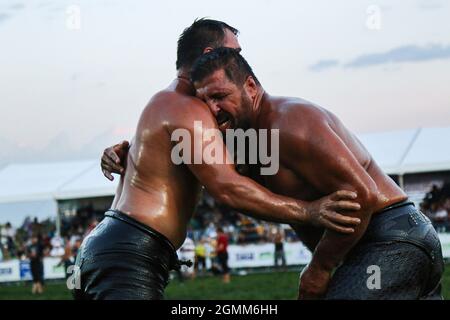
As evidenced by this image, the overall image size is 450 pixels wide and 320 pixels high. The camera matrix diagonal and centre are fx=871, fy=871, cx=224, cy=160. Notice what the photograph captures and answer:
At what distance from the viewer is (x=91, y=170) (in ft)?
87.3

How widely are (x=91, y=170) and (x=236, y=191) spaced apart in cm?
2265

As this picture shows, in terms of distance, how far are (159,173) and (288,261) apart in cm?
1742

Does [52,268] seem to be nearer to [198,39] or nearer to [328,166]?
[198,39]

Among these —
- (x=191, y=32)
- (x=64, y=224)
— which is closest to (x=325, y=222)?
(x=191, y=32)

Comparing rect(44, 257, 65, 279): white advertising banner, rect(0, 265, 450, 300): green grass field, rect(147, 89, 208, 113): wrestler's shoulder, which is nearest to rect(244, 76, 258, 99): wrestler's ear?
rect(147, 89, 208, 113): wrestler's shoulder

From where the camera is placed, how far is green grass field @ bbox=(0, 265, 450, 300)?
1528 cm

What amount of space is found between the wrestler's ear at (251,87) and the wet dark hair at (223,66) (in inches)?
0.9

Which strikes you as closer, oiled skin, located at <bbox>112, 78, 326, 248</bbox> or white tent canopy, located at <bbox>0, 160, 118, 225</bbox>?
oiled skin, located at <bbox>112, 78, 326, 248</bbox>

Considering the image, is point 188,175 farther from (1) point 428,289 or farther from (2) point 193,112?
(1) point 428,289

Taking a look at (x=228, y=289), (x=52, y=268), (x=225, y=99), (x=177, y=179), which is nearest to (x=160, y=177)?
(x=177, y=179)

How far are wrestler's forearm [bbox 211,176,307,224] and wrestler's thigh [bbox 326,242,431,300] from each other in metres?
0.38

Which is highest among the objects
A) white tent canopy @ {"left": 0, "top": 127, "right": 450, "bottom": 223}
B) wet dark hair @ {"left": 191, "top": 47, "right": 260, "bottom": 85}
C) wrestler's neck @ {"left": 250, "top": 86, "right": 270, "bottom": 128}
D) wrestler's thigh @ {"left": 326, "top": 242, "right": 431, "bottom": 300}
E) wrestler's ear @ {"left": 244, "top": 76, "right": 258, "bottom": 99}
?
white tent canopy @ {"left": 0, "top": 127, "right": 450, "bottom": 223}

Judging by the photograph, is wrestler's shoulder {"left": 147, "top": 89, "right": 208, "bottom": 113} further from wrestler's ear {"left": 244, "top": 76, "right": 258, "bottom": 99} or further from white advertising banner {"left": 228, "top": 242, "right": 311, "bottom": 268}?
white advertising banner {"left": 228, "top": 242, "right": 311, "bottom": 268}

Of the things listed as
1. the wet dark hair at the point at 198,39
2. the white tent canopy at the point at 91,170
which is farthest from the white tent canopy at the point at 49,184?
the wet dark hair at the point at 198,39
